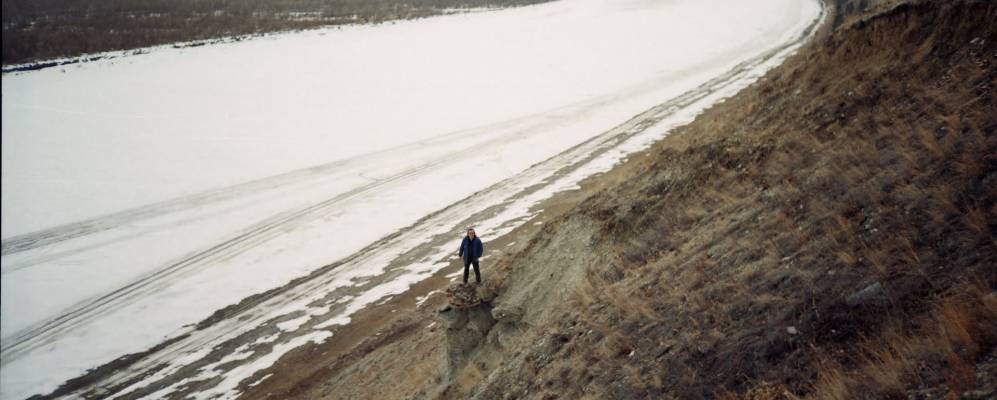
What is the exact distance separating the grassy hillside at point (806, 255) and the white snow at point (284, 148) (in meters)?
8.40

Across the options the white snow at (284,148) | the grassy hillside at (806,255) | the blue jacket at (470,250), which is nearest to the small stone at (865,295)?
the grassy hillside at (806,255)

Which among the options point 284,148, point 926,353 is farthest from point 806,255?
point 284,148

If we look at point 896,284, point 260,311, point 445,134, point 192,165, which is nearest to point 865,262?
point 896,284

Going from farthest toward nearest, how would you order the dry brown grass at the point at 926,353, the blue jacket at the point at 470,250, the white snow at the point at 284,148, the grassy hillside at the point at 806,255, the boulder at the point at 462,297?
the white snow at the point at 284,148 < the blue jacket at the point at 470,250 < the boulder at the point at 462,297 < the grassy hillside at the point at 806,255 < the dry brown grass at the point at 926,353

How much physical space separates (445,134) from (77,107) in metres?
22.1

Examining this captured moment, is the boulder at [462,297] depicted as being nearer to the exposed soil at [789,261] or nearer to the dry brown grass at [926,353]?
the exposed soil at [789,261]

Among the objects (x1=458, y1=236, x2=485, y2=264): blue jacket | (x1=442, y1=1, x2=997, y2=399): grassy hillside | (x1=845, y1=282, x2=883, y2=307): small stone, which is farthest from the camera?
(x1=458, y1=236, x2=485, y2=264): blue jacket

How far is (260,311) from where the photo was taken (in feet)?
52.4

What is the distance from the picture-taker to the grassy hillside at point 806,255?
17.3 feet

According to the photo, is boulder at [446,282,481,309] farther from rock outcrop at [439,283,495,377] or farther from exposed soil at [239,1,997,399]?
exposed soil at [239,1,997,399]

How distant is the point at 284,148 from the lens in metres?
29.6

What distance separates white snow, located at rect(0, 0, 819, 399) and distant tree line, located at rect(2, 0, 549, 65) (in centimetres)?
527

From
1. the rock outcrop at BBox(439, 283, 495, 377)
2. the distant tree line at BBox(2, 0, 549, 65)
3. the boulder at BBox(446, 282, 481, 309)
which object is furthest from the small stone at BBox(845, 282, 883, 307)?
the distant tree line at BBox(2, 0, 549, 65)

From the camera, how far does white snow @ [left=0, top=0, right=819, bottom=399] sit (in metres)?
17.1
